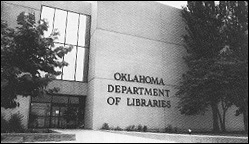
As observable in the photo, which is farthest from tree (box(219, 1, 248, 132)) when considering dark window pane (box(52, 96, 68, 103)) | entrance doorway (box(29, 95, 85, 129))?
dark window pane (box(52, 96, 68, 103))

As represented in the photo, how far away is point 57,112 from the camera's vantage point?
2086 centimetres

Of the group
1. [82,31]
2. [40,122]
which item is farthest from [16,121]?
[82,31]

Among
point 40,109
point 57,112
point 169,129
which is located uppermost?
point 40,109

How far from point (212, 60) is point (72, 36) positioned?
487 inches

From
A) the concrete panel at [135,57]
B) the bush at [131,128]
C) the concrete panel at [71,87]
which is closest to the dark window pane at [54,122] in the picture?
the concrete panel at [71,87]

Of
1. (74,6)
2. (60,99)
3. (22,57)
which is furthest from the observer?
(74,6)

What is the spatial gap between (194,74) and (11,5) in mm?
15674

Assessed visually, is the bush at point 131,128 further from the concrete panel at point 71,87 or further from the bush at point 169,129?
the concrete panel at point 71,87

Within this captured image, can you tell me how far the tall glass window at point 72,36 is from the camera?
21.4 meters

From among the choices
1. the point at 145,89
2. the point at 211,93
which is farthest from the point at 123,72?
the point at 211,93

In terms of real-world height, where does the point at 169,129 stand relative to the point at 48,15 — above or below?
below

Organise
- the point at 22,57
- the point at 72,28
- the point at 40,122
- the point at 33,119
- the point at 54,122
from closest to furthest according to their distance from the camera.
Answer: the point at 22,57 → the point at 33,119 → the point at 40,122 → the point at 54,122 → the point at 72,28

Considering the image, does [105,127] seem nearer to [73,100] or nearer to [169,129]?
[73,100]

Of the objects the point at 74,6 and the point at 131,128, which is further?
the point at 74,6
